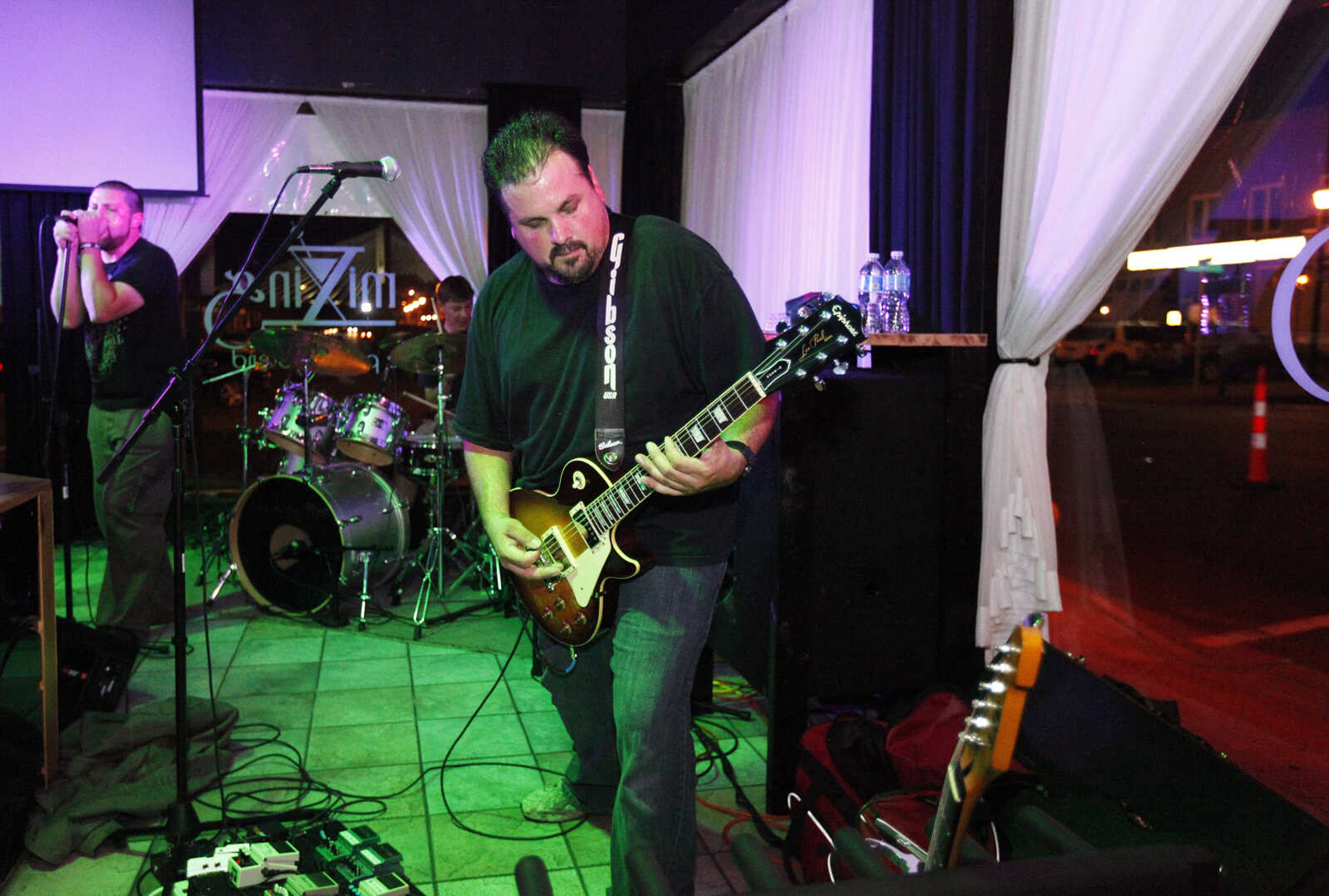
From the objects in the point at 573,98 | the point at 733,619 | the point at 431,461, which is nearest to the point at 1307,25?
the point at 733,619

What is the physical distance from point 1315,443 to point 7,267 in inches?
316

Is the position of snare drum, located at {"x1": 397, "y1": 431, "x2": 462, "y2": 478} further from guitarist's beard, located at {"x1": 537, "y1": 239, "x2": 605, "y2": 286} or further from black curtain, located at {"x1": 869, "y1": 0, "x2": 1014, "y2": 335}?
guitarist's beard, located at {"x1": 537, "y1": 239, "x2": 605, "y2": 286}

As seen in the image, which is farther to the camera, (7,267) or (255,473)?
(255,473)

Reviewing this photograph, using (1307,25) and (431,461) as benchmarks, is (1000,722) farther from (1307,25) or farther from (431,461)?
(431,461)

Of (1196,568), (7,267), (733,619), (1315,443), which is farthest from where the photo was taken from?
(7,267)

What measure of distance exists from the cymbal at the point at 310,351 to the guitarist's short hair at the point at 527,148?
331 cm

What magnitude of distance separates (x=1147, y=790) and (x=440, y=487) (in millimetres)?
4108

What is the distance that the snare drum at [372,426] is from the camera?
5684 millimetres

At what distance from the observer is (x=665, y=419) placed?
7.43ft

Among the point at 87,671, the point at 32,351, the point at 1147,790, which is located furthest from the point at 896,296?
the point at 32,351

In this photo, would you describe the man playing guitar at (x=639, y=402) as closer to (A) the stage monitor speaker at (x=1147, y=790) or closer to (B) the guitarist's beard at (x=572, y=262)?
(B) the guitarist's beard at (x=572, y=262)

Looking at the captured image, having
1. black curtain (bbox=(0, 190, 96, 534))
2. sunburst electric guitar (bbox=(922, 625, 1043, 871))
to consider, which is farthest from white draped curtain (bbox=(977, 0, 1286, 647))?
black curtain (bbox=(0, 190, 96, 534))

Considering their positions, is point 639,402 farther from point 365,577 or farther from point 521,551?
point 365,577

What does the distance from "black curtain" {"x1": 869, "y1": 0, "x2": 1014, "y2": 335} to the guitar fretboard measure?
171 centimetres
